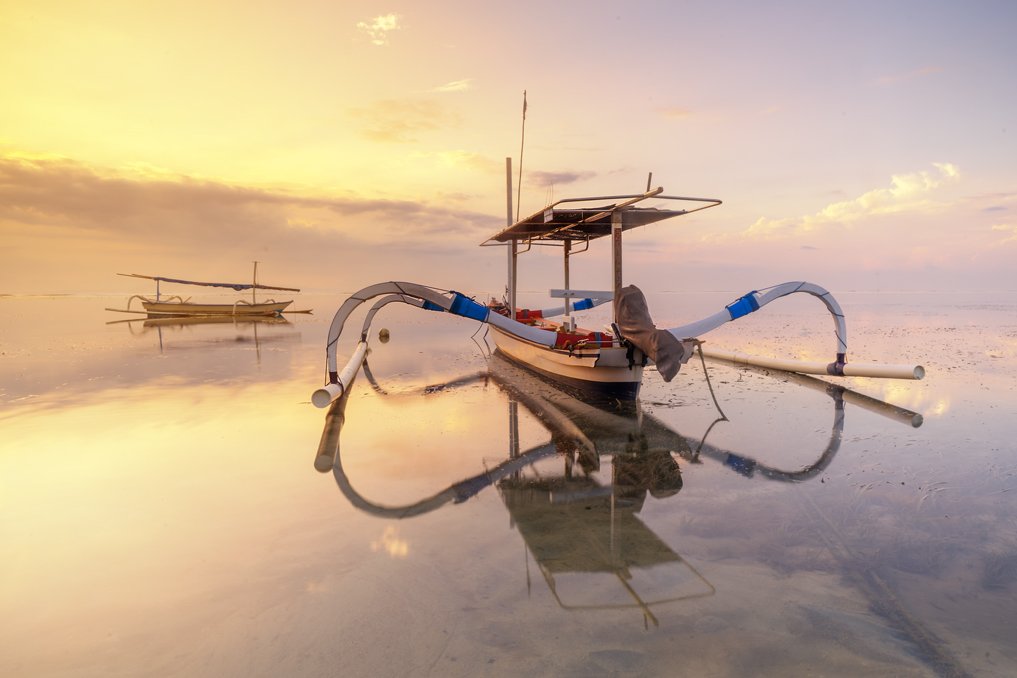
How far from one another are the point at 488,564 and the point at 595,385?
903 cm

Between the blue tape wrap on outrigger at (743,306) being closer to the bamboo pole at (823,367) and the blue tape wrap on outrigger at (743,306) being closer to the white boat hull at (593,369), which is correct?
the white boat hull at (593,369)

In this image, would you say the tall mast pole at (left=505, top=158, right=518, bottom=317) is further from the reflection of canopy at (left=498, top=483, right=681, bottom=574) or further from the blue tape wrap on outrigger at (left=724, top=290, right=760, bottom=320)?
the reflection of canopy at (left=498, top=483, right=681, bottom=574)

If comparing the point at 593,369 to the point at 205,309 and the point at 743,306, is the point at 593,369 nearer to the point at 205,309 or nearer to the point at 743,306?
the point at 743,306

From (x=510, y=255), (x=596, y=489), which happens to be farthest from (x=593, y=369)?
(x=510, y=255)

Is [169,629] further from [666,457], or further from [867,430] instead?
[867,430]

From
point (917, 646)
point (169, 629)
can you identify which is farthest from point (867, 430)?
point (169, 629)

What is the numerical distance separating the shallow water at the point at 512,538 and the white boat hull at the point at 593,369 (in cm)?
96

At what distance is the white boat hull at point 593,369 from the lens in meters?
11.5

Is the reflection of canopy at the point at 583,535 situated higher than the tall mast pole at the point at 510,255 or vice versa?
the tall mast pole at the point at 510,255

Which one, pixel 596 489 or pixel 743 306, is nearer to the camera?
pixel 596 489

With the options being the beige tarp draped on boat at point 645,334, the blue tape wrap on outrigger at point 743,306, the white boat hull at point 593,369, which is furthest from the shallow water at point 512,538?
the blue tape wrap on outrigger at point 743,306

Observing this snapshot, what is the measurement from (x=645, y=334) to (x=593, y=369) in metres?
1.75

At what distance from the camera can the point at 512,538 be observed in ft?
18.1

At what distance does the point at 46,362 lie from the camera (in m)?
18.6
